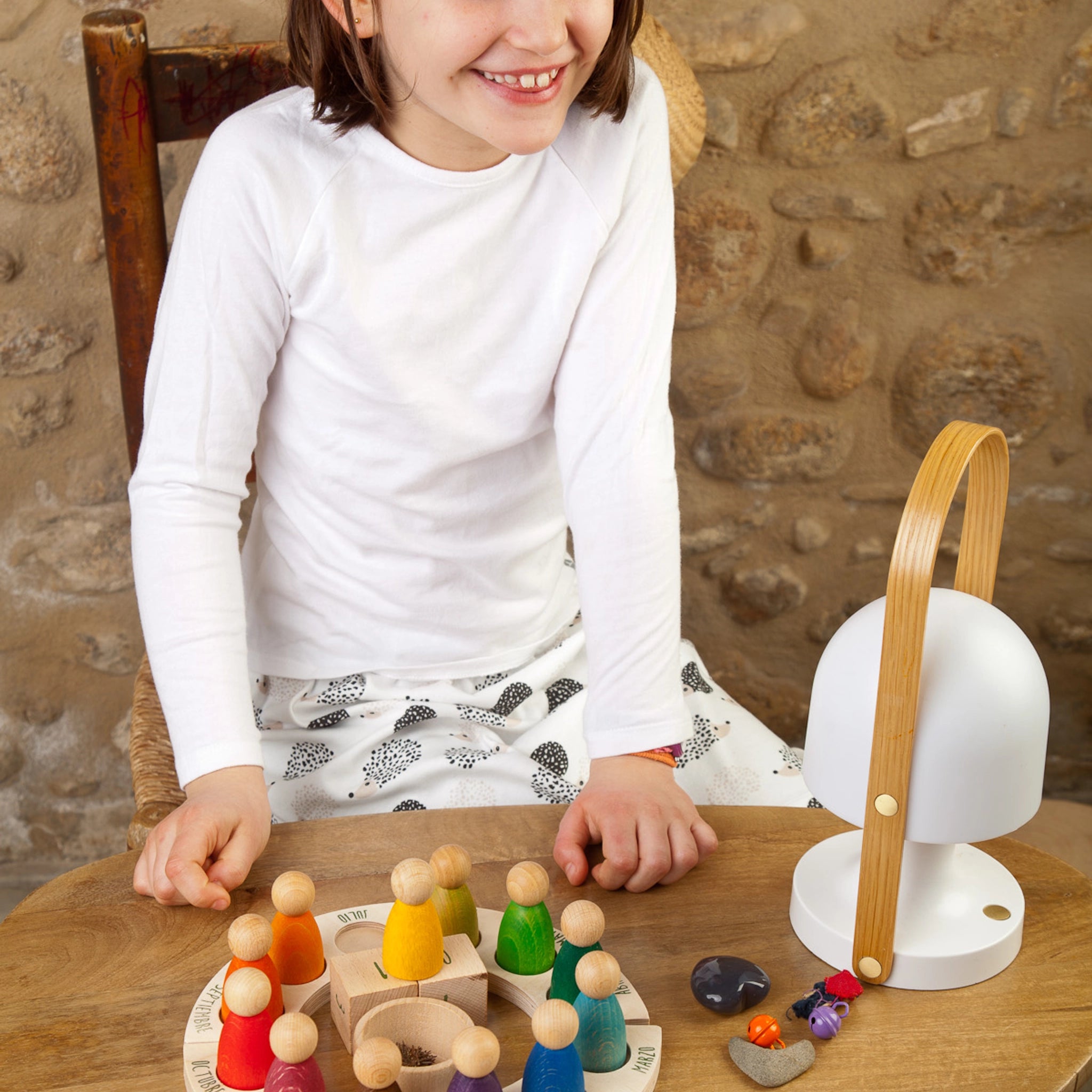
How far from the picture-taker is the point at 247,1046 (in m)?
0.59

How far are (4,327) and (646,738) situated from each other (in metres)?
1.00

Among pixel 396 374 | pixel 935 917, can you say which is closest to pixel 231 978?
pixel 935 917

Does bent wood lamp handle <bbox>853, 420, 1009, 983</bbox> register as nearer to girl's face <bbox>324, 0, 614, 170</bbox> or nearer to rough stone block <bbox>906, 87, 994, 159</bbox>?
girl's face <bbox>324, 0, 614, 170</bbox>

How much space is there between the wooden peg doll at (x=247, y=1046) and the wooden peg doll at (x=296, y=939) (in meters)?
0.07

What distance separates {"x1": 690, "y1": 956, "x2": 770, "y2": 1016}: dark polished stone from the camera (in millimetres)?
658

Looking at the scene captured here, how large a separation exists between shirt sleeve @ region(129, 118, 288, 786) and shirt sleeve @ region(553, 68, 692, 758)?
0.29 metres

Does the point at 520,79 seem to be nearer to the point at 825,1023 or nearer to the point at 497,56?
the point at 497,56

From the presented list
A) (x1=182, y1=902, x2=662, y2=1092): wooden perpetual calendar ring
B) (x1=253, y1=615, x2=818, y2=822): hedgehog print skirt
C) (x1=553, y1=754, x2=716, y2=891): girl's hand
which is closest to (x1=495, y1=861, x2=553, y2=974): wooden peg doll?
(x1=182, y1=902, x2=662, y2=1092): wooden perpetual calendar ring

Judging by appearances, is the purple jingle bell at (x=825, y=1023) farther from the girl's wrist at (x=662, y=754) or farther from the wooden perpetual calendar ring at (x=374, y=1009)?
the girl's wrist at (x=662, y=754)

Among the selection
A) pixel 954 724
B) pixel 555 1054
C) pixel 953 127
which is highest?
pixel 953 127

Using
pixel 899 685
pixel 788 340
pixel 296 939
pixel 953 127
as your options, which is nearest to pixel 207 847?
pixel 296 939

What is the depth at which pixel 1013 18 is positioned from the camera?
58.1 inches

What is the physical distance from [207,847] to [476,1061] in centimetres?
32

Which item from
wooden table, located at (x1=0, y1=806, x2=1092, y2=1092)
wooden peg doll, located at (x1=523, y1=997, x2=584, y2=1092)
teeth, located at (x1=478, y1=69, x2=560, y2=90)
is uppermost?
teeth, located at (x1=478, y1=69, x2=560, y2=90)
